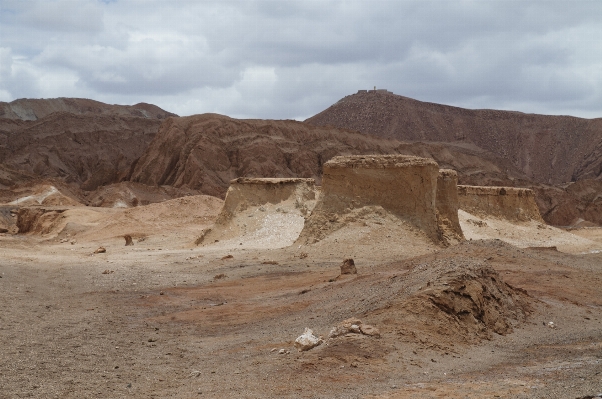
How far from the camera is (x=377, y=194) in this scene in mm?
22031

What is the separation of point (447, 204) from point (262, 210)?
848cm

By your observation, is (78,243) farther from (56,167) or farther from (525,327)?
(56,167)

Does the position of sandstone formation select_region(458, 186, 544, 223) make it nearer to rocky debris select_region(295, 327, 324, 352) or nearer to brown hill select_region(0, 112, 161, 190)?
rocky debris select_region(295, 327, 324, 352)

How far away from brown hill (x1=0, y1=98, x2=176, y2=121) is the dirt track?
3884 inches

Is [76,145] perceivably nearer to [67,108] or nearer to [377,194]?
[67,108]

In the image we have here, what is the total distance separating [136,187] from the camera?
185 feet

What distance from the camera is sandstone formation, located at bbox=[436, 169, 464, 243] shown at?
24.4 m

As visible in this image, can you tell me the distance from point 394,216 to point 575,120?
111808 millimetres

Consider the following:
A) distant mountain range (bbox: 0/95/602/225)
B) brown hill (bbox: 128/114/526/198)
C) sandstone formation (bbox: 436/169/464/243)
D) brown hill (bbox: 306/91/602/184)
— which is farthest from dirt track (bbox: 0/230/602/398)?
brown hill (bbox: 306/91/602/184)

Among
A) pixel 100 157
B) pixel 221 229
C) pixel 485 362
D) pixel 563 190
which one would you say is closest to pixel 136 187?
pixel 221 229

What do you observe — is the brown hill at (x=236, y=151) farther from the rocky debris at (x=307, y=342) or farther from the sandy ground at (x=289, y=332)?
the rocky debris at (x=307, y=342)

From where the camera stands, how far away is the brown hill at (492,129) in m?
118

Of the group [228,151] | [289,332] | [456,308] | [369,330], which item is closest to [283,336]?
[289,332]

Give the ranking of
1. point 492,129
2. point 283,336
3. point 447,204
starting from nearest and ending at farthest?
point 283,336 → point 447,204 → point 492,129
